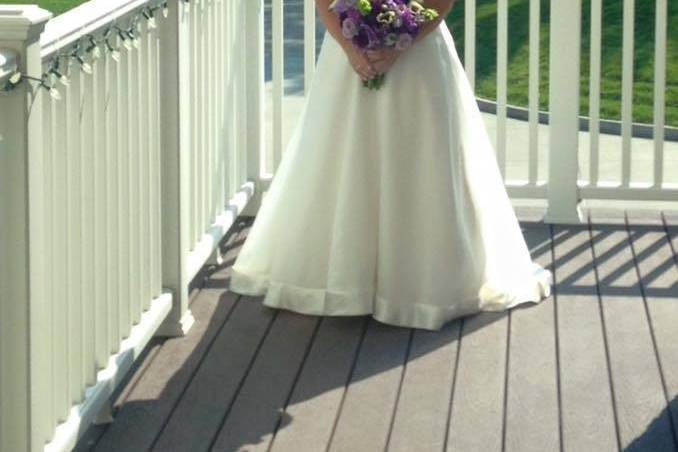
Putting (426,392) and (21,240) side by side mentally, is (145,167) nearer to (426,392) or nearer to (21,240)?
(426,392)

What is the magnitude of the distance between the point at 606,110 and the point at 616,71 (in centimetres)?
146

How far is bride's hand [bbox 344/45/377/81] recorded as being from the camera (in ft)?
20.3

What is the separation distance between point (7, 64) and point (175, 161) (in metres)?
2.11

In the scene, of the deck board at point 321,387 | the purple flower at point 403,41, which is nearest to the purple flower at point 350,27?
the purple flower at point 403,41

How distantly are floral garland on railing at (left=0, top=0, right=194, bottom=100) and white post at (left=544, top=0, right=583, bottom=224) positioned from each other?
7.81ft

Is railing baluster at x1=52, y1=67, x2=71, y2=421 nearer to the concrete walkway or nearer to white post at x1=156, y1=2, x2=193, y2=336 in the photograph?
white post at x1=156, y1=2, x2=193, y2=336

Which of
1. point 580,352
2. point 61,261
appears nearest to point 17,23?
point 61,261

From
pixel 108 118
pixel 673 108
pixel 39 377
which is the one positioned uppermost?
pixel 108 118

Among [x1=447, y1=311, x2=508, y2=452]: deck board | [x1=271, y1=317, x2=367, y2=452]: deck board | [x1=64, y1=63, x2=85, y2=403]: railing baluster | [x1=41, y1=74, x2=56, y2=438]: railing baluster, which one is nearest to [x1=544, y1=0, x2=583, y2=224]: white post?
[x1=447, y1=311, x2=508, y2=452]: deck board

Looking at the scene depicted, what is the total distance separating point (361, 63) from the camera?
6191mm

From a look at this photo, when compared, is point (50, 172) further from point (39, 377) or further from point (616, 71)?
point (616, 71)

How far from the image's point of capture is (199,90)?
6.56m

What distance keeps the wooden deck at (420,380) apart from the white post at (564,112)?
0.99 metres

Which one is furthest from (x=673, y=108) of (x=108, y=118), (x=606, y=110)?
(x=108, y=118)
